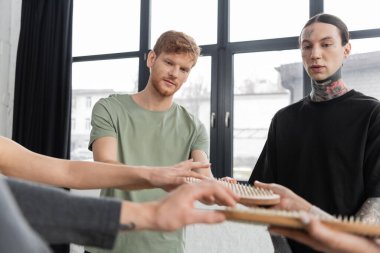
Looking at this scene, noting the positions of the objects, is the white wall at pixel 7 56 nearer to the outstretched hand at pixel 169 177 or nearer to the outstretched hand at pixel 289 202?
the outstretched hand at pixel 169 177

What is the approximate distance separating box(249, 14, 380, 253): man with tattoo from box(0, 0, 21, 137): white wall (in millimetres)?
2634

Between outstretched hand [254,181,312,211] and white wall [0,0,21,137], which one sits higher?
white wall [0,0,21,137]

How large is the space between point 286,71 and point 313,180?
1.48 m

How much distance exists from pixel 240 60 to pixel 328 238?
2220 mm

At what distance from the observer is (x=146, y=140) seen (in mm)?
1459

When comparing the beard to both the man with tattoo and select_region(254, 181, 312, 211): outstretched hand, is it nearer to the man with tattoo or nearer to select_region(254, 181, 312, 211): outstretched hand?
the man with tattoo

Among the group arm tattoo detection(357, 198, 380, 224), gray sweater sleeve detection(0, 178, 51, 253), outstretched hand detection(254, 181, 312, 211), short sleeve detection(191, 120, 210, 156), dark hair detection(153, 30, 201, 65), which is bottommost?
arm tattoo detection(357, 198, 380, 224)

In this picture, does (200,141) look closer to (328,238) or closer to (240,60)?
(328,238)

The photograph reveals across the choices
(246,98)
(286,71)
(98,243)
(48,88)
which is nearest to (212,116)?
(246,98)

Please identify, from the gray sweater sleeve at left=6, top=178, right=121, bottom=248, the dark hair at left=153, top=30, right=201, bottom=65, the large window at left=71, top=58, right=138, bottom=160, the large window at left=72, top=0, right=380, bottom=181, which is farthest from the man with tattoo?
the large window at left=71, top=58, right=138, bottom=160

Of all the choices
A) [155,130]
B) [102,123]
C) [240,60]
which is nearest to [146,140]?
[155,130]

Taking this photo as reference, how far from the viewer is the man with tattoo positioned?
118cm

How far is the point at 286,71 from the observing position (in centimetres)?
260

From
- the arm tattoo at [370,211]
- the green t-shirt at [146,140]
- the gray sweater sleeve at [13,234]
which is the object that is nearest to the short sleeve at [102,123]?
the green t-shirt at [146,140]
